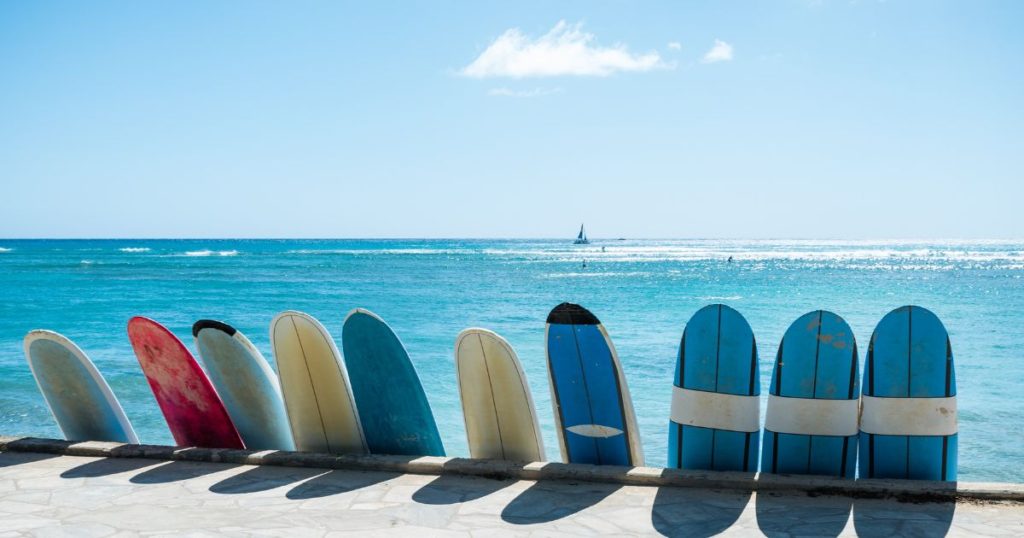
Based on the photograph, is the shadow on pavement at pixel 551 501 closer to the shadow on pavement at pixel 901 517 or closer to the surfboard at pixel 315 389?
the shadow on pavement at pixel 901 517

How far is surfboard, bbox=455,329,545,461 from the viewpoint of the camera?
3799 millimetres

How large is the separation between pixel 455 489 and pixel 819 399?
5.10 ft

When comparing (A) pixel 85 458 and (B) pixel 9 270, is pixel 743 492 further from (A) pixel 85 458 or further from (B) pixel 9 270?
(B) pixel 9 270

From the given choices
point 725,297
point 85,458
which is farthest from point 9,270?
point 85,458

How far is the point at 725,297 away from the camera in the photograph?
80.4 feet

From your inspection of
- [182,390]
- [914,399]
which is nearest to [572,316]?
[914,399]

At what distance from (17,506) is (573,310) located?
2.37 metres

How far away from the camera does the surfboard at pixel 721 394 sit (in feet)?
11.4

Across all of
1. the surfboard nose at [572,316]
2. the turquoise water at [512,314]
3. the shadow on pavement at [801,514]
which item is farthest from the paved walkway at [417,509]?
the turquoise water at [512,314]

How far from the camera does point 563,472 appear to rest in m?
3.39

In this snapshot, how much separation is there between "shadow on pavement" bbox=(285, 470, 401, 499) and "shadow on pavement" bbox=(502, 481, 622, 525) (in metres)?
0.66

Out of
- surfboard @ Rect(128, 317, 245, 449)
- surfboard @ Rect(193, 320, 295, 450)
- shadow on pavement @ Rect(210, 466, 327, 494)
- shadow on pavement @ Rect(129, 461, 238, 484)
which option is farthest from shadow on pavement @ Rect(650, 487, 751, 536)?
surfboard @ Rect(128, 317, 245, 449)

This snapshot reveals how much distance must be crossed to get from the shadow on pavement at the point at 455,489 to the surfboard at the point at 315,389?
0.73m

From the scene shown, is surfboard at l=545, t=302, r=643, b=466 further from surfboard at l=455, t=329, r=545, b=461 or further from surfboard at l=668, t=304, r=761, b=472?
surfboard at l=668, t=304, r=761, b=472
